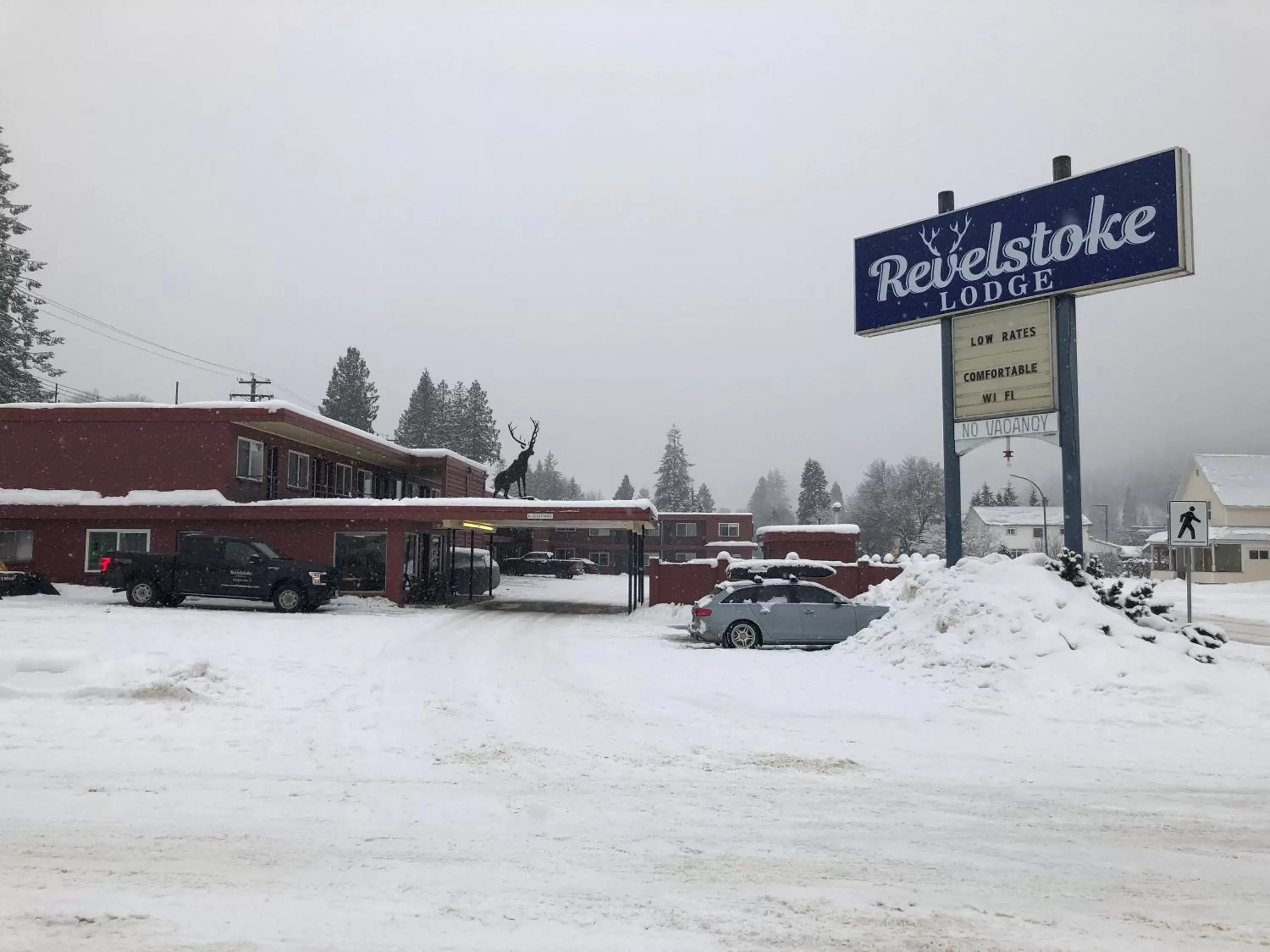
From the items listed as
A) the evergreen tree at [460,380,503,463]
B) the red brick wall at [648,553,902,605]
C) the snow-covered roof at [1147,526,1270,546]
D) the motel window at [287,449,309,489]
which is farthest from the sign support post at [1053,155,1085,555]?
the evergreen tree at [460,380,503,463]

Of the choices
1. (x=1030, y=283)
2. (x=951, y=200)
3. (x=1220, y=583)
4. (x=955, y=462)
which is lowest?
(x=1220, y=583)

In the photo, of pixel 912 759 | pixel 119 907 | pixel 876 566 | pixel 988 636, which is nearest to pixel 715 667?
pixel 988 636

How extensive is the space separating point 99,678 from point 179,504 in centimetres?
1834

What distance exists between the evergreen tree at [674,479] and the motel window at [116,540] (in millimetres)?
74699

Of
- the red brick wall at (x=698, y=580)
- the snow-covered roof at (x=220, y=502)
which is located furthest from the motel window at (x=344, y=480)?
the red brick wall at (x=698, y=580)

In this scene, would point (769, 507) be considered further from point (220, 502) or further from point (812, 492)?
point (220, 502)

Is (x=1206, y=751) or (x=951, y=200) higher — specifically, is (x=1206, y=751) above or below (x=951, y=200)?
below

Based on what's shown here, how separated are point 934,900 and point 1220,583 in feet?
200

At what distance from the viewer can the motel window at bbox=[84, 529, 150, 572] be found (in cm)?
2800

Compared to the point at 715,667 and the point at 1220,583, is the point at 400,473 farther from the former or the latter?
the point at 1220,583

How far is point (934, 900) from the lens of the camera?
5.20 m

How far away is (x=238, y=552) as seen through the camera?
77.3ft

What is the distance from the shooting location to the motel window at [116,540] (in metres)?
28.0

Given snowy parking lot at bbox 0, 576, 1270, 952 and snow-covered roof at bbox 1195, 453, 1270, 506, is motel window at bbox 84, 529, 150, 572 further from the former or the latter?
snow-covered roof at bbox 1195, 453, 1270, 506
